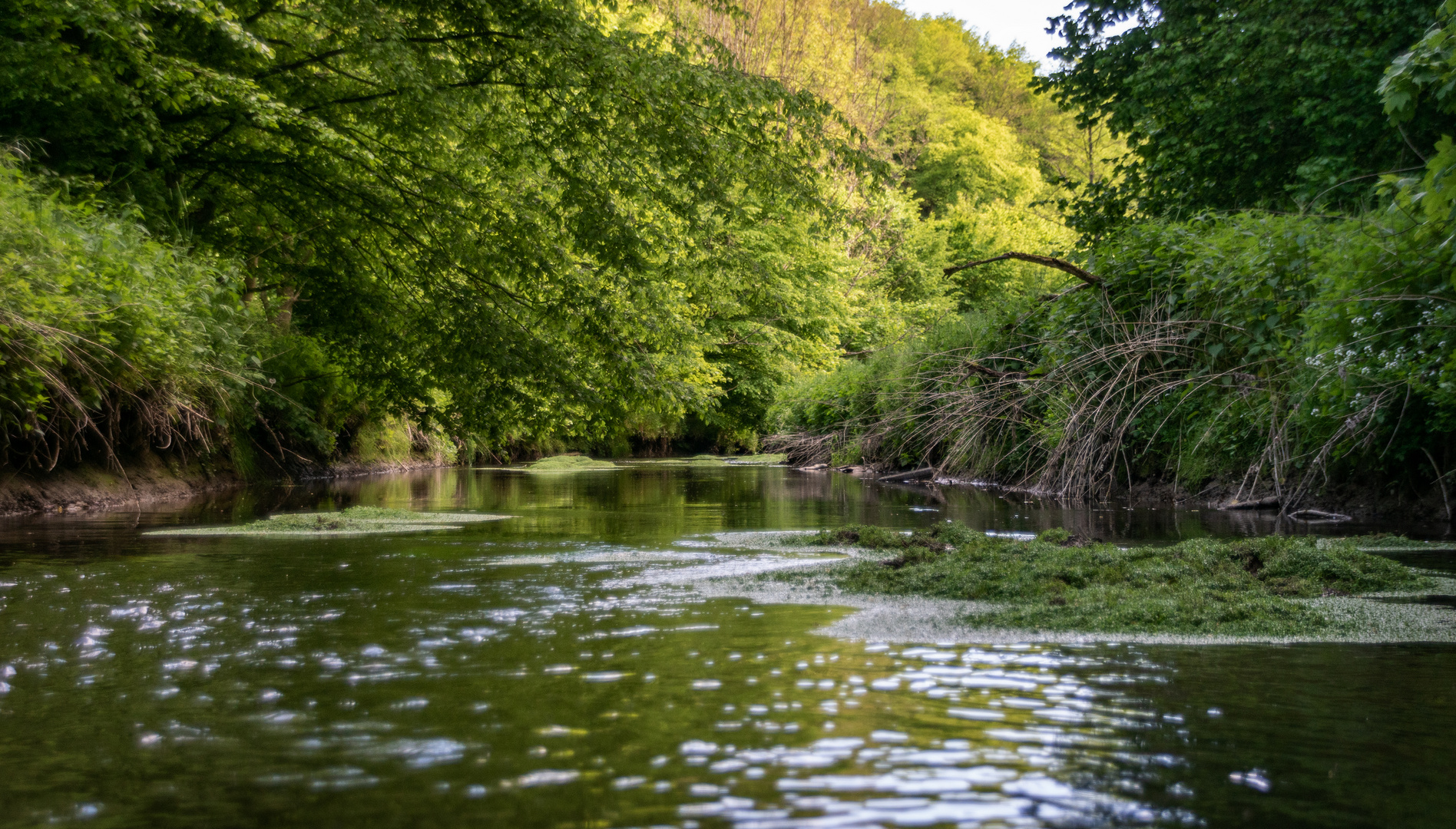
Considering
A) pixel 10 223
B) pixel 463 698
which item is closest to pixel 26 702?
pixel 463 698

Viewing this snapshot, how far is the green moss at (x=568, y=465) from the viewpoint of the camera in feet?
77.8

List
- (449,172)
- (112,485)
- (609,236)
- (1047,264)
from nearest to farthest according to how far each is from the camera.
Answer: (112,485), (609,236), (1047,264), (449,172)

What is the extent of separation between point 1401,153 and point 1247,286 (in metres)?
3.77

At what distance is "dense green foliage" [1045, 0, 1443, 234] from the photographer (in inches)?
480

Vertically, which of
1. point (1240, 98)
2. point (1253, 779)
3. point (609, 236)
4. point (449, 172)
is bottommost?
point (1253, 779)

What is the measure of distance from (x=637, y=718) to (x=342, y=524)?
243 inches

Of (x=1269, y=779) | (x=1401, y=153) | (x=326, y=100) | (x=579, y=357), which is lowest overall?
(x=1269, y=779)

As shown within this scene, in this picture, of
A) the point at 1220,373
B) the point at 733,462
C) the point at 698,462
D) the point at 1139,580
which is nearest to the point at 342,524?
the point at 1139,580

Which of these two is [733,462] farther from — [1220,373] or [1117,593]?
[1117,593]

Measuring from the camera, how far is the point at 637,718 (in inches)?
110

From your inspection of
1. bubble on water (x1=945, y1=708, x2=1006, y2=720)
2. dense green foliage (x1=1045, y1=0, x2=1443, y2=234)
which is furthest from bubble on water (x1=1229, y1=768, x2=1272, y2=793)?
dense green foliage (x1=1045, y1=0, x2=1443, y2=234)

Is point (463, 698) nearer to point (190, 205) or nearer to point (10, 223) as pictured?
point (10, 223)

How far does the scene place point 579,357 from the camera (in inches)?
489

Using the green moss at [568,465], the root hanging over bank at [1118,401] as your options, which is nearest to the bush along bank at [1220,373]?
the root hanging over bank at [1118,401]
